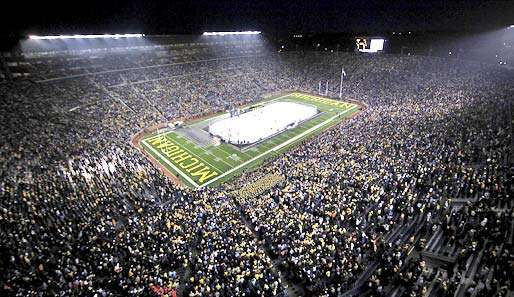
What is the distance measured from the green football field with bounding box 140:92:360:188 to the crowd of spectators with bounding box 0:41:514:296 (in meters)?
2.96

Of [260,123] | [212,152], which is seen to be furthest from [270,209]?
[260,123]

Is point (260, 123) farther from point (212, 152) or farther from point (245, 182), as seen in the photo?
point (245, 182)

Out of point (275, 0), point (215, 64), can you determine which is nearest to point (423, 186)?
point (275, 0)

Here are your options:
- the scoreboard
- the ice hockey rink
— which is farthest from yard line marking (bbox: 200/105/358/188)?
the scoreboard

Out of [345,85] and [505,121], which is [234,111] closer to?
[345,85]

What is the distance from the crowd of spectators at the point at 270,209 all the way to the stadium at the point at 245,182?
0.09m

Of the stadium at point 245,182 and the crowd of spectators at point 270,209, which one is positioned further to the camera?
the stadium at point 245,182

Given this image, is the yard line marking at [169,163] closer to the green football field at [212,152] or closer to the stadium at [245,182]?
the green football field at [212,152]

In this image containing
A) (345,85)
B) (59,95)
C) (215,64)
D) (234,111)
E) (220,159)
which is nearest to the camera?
(220,159)

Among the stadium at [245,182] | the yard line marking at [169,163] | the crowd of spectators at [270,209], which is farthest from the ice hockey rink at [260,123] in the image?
the crowd of spectators at [270,209]

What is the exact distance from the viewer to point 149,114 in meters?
39.4

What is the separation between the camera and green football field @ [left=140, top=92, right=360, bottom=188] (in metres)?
26.7

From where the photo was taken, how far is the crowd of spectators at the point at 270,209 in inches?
486

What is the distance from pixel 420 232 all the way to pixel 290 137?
21737 mm
